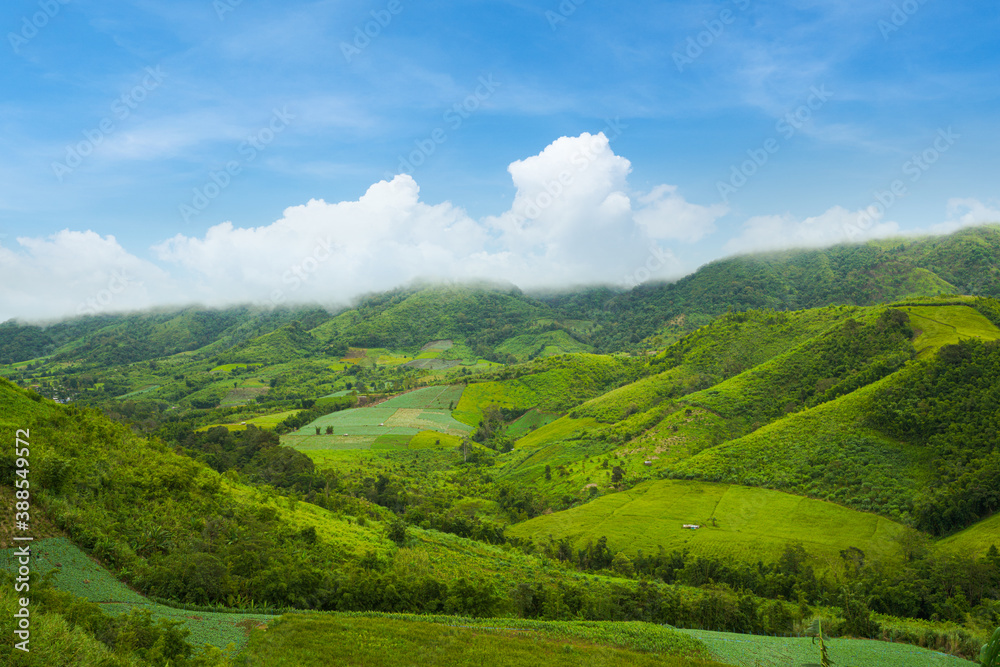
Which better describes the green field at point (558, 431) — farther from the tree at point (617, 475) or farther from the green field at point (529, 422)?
the tree at point (617, 475)

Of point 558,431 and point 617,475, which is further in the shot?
point 558,431

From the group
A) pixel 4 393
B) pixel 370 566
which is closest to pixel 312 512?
pixel 370 566

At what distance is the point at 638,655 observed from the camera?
34219 millimetres

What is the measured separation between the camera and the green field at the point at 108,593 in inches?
1014

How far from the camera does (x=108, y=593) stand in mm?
27031

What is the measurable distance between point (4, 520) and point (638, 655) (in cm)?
3638

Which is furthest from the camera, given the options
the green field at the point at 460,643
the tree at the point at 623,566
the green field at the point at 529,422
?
the green field at the point at 529,422

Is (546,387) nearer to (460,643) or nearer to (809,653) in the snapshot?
(809,653)

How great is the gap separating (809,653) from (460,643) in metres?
27.2

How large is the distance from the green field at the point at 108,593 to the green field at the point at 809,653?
31.3 m

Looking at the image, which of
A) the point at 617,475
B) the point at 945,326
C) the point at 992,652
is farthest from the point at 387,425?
the point at 992,652

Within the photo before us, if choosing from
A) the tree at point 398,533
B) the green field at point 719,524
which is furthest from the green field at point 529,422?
the tree at point 398,533

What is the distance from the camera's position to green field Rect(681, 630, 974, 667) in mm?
35156

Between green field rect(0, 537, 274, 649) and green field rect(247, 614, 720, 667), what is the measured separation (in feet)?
5.57
